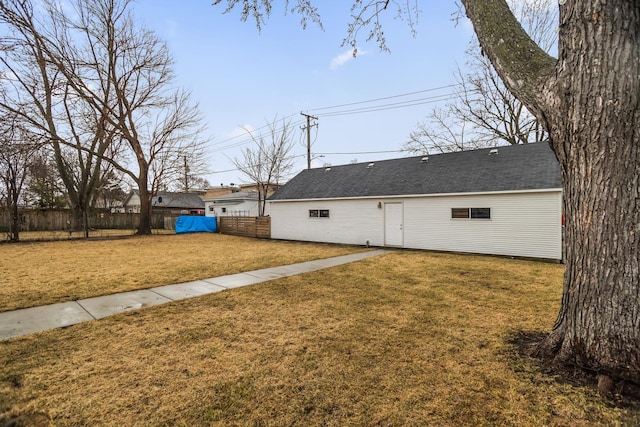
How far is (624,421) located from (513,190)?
902 centimetres

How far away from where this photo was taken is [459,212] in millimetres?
10883

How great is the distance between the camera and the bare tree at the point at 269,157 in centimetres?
2431

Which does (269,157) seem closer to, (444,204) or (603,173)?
(444,204)

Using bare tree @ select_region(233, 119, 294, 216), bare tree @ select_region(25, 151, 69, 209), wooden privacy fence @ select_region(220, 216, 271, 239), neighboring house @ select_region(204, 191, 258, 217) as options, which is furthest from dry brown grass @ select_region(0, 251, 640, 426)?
bare tree @ select_region(25, 151, 69, 209)

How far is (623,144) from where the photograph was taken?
2252mm

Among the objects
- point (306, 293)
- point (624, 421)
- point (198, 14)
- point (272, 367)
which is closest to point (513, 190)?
point (306, 293)

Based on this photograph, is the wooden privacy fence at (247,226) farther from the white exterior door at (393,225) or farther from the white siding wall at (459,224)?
the white exterior door at (393,225)

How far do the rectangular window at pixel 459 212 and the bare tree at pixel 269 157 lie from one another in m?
16.0

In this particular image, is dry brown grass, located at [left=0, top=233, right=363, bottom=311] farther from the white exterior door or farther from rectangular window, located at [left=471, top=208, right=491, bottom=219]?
rectangular window, located at [left=471, top=208, right=491, bottom=219]

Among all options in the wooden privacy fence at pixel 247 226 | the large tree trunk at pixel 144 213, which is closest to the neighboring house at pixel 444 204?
the wooden privacy fence at pixel 247 226

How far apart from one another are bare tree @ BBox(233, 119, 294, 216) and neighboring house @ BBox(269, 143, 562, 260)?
8.88 m

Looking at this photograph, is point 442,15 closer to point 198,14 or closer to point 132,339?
point 198,14

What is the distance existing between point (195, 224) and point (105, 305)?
1699 centimetres

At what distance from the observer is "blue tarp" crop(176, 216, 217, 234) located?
2039 cm
